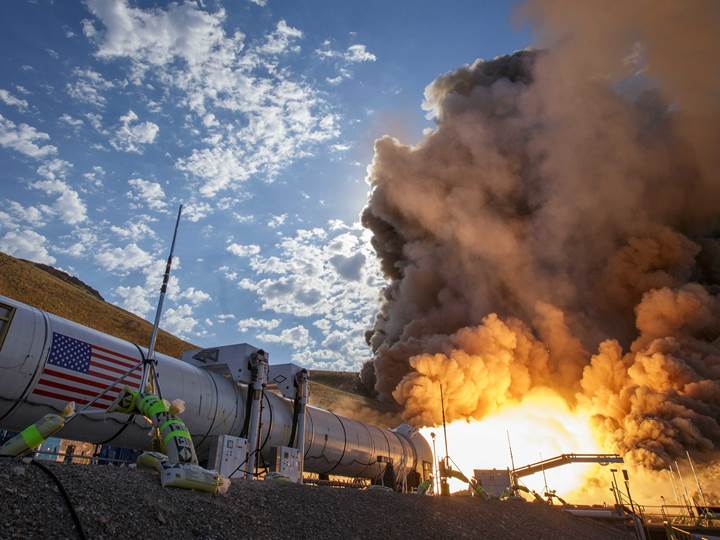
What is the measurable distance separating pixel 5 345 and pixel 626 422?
46.0 meters

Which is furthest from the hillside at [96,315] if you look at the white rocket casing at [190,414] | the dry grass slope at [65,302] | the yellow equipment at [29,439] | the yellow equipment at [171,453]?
the yellow equipment at [29,439]

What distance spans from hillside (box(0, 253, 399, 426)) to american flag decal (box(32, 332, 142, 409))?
47.8 m

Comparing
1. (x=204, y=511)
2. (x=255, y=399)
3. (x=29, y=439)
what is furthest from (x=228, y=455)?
(x=29, y=439)

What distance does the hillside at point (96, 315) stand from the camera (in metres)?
61.0

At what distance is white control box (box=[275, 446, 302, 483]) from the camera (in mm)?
14883

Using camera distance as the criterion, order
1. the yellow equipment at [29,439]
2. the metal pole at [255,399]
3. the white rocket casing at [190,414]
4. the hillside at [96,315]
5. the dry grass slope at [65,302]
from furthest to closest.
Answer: the dry grass slope at [65,302] → the hillside at [96,315] → the metal pole at [255,399] → the white rocket casing at [190,414] → the yellow equipment at [29,439]

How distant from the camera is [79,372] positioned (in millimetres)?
10359

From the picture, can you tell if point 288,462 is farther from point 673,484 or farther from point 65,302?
point 65,302

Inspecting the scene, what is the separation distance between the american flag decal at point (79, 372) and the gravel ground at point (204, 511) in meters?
3.55

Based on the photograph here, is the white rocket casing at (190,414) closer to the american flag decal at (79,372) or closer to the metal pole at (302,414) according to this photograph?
the american flag decal at (79,372)

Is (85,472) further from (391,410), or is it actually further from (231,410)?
(391,410)

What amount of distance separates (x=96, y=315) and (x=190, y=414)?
65.9 meters

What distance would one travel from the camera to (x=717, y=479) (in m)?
39.9

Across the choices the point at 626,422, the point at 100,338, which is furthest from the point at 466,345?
the point at 100,338
